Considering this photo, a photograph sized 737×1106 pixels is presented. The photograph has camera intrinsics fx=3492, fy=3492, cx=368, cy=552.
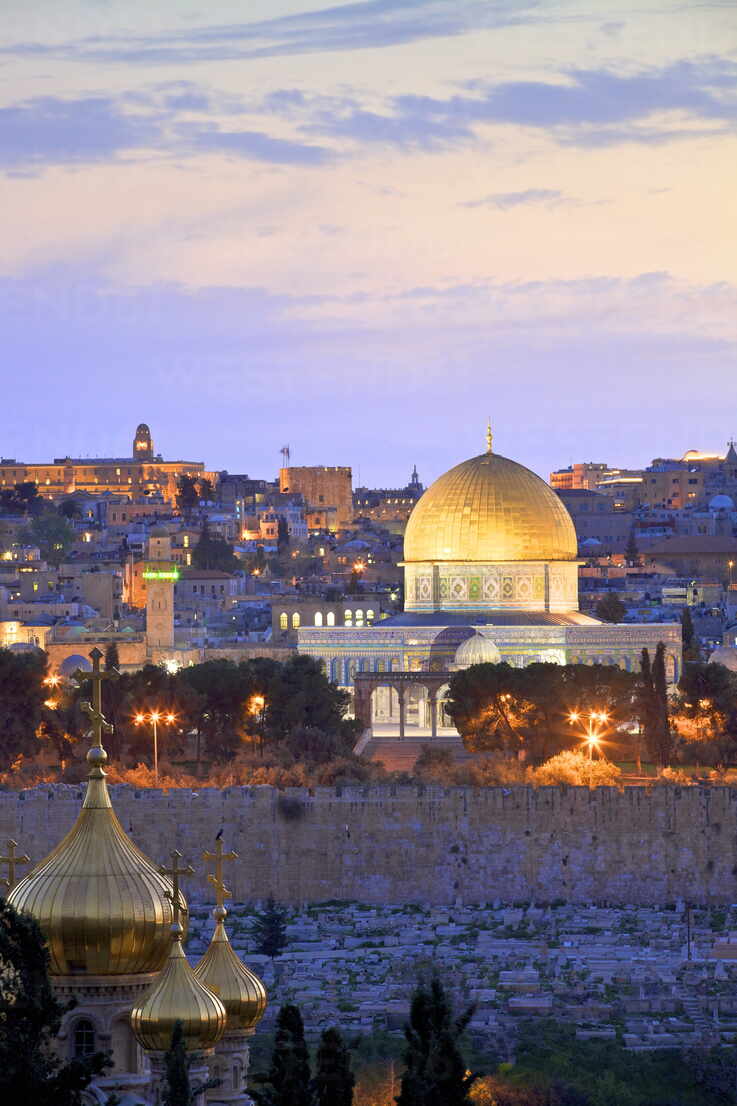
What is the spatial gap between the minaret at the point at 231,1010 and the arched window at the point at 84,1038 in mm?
1489

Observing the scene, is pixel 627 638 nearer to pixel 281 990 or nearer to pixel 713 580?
pixel 281 990

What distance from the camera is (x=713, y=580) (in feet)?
474

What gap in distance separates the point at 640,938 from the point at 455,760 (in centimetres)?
1718

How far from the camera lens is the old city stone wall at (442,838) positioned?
2552 inches

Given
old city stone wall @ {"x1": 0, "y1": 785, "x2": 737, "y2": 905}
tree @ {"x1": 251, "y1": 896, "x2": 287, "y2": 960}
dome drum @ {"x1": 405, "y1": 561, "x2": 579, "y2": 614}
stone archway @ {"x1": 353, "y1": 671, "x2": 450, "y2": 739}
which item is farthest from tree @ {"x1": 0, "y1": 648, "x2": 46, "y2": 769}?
dome drum @ {"x1": 405, "y1": 561, "x2": 579, "y2": 614}

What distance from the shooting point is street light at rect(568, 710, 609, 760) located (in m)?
75.8

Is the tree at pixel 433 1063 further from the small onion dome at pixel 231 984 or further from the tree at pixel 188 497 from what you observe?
the tree at pixel 188 497

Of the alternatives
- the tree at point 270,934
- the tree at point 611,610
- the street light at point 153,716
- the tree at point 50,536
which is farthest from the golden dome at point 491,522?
the tree at point 50,536

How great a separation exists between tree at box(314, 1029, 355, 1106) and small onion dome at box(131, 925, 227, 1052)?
3.21 meters

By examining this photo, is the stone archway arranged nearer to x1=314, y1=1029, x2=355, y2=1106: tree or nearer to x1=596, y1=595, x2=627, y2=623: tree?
x1=596, y1=595, x2=627, y2=623: tree

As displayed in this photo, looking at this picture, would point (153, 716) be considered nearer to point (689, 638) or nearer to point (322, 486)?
point (689, 638)

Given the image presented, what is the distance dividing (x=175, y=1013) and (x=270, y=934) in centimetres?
2379

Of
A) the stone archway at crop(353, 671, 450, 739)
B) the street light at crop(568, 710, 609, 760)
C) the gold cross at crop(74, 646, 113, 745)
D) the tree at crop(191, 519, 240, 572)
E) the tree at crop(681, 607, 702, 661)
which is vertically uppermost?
the tree at crop(191, 519, 240, 572)

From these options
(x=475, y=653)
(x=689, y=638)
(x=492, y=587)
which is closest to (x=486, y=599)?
(x=492, y=587)
